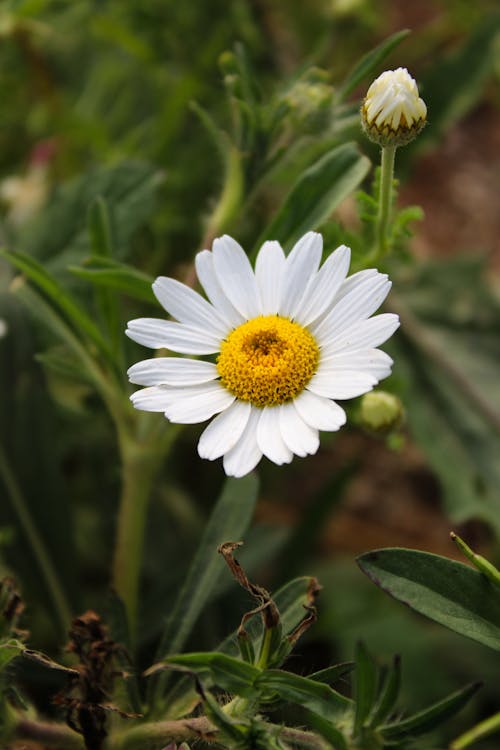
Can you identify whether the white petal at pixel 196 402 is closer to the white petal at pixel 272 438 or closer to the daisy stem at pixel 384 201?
the white petal at pixel 272 438

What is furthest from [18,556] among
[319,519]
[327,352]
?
[327,352]

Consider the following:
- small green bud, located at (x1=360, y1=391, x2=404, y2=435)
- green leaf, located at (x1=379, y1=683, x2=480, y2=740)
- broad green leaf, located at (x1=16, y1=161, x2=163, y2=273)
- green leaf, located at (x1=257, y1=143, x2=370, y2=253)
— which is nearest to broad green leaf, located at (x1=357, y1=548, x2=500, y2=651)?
green leaf, located at (x1=379, y1=683, x2=480, y2=740)

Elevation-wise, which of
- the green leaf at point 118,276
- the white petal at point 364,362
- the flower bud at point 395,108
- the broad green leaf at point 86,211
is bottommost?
the white petal at point 364,362

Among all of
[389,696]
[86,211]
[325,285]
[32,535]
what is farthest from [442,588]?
[86,211]

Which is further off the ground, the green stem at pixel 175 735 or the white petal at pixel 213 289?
the white petal at pixel 213 289

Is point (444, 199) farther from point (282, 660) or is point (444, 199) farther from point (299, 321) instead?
point (282, 660)

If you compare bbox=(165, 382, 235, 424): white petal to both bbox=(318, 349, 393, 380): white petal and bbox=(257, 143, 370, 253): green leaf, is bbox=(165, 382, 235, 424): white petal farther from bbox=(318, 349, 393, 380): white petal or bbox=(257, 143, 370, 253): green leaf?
bbox=(257, 143, 370, 253): green leaf

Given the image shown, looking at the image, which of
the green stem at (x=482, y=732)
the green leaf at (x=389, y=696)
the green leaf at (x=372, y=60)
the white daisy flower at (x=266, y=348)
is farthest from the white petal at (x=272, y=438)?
the green leaf at (x=372, y=60)
